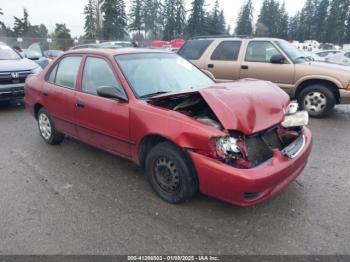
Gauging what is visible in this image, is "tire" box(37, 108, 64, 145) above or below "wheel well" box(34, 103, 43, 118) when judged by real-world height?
below

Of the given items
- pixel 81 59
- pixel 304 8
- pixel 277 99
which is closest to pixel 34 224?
pixel 81 59

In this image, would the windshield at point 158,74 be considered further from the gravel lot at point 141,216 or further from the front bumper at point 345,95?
the front bumper at point 345,95

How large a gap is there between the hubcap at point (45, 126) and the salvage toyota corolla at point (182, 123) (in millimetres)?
549

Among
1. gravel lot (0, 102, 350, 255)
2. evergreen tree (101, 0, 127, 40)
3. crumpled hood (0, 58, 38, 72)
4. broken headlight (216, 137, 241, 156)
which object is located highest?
evergreen tree (101, 0, 127, 40)

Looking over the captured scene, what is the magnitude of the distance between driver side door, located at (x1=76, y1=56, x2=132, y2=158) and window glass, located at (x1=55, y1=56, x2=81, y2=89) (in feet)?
0.76

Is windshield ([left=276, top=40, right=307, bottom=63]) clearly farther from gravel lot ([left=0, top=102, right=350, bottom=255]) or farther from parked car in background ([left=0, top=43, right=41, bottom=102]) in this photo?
parked car in background ([left=0, top=43, right=41, bottom=102])

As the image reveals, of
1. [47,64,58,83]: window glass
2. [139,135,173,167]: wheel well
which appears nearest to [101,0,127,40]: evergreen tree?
[47,64,58,83]: window glass

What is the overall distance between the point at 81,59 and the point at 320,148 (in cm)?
406

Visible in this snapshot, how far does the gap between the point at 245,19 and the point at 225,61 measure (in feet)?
267

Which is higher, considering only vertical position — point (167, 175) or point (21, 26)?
point (21, 26)

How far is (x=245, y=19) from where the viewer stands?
8256 centimetres

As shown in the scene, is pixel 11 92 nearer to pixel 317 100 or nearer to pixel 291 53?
pixel 291 53

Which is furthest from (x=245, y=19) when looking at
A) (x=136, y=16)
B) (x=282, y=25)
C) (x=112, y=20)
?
(x=112, y=20)

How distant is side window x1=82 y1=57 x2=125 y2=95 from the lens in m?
3.97
